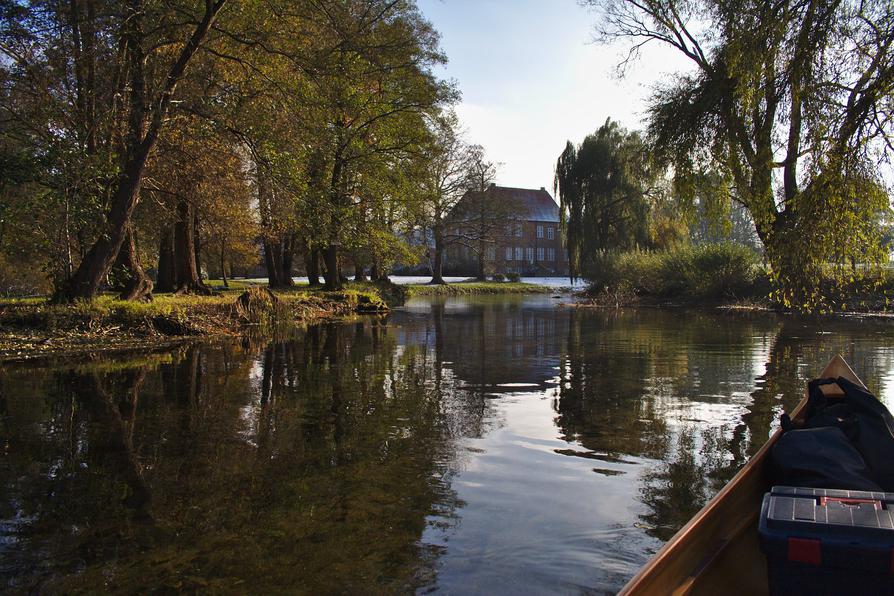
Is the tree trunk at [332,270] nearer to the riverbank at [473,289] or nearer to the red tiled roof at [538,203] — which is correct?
the riverbank at [473,289]

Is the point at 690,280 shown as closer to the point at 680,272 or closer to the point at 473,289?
the point at 680,272

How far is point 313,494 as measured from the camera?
4.55 metres

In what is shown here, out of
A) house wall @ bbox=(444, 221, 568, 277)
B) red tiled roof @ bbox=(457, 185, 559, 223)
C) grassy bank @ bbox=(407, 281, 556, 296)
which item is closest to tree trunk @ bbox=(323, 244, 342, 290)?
grassy bank @ bbox=(407, 281, 556, 296)

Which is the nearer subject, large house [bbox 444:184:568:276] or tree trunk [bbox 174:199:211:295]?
tree trunk [bbox 174:199:211:295]

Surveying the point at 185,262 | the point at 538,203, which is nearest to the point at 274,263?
the point at 185,262

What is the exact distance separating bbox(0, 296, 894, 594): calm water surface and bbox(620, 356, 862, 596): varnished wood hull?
0.72 metres

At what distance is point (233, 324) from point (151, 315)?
2.76 metres

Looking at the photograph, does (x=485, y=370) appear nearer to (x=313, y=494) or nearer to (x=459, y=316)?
(x=313, y=494)

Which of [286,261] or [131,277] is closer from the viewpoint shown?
[131,277]

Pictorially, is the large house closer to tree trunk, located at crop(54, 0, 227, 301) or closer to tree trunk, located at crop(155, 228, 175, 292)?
tree trunk, located at crop(155, 228, 175, 292)

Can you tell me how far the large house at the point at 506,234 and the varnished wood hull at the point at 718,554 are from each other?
1797 inches

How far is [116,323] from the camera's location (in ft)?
41.3

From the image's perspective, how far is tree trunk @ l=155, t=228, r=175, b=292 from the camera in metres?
19.8

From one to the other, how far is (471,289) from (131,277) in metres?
33.9
